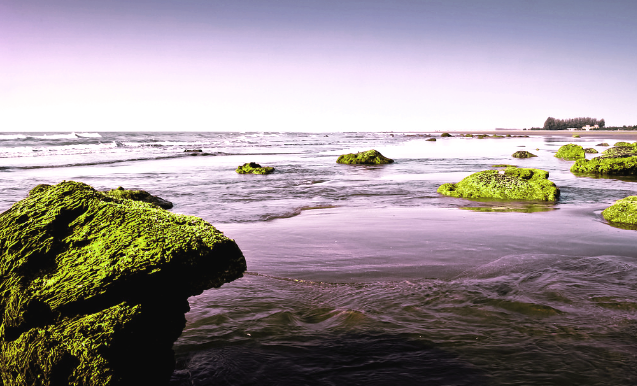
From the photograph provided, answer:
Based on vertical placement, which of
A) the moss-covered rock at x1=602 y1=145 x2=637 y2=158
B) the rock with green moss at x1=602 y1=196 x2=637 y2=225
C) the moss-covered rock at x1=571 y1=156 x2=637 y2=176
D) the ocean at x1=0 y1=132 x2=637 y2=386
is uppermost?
the moss-covered rock at x1=602 y1=145 x2=637 y2=158

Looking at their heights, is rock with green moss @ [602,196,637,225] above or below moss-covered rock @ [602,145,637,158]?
below

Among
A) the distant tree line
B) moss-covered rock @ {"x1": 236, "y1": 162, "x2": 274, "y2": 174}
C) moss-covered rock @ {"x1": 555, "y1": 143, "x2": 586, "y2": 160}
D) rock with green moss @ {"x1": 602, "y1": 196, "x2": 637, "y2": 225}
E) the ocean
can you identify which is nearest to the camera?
the ocean

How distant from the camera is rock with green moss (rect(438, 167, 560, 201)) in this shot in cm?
1108

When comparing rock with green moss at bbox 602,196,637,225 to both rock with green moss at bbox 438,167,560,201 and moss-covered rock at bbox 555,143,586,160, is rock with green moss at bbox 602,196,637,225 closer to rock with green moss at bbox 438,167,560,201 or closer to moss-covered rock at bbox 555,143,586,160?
rock with green moss at bbox 438,167,560,201

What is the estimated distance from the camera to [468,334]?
3730mm

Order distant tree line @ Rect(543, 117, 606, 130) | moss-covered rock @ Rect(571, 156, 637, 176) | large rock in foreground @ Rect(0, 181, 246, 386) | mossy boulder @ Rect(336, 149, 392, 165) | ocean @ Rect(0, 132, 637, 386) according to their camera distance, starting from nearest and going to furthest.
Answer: large rock in foreground @ Rect(0, 181, 246, 386)
ocean @ Rect(0, 132, 637, 386)
moss-covered rock @ Rect(571, 156, 637, 176)
mossy boulder @ Rect(336, 149, 392, 165)
distant tree line @ Rect(543, 117, 606, 130)

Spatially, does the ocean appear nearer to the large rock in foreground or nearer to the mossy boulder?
the large rock in foreground

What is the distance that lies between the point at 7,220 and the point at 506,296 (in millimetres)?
4748

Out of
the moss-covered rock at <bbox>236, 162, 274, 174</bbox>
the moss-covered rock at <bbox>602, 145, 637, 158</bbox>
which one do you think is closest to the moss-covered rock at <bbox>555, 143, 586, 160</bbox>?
the moss-covered rock at <bbox>602, 145, 637, 158</bbox>

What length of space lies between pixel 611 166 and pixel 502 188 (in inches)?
374

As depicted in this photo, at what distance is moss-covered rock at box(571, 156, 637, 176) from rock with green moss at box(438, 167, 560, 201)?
8188 mm

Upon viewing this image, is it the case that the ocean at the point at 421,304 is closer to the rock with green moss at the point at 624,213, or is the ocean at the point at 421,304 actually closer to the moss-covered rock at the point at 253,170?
the rock with green moss at the point at 624,213

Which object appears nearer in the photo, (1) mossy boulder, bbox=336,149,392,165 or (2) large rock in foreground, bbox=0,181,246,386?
(2) large rock in foreground, bbox=0,181,246,386

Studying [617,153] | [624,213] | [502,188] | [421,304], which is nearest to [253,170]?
[502,188]
